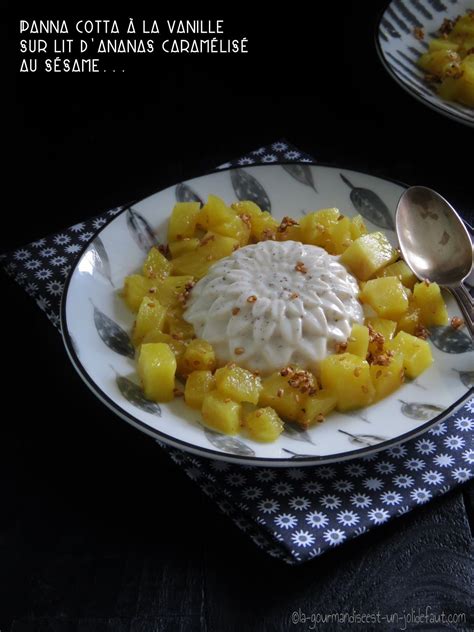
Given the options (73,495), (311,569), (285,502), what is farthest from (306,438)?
(73,495)

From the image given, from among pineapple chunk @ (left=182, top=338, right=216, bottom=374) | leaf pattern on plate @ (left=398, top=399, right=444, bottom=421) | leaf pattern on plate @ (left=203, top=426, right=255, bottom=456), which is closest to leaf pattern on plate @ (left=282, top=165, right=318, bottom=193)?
pineapple chunk @ (left=182, top=338, right=216, bottom=374)

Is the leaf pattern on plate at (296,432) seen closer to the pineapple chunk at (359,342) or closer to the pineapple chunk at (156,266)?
the pineapple chunk at (359,342)

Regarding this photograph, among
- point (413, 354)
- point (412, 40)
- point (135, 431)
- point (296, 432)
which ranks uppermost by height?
point (412, 40)

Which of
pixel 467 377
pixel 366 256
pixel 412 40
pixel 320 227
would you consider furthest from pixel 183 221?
pixel 412 40

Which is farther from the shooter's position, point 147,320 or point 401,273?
point 401,273

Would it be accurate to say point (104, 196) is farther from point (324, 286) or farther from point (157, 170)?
point (324, 286)

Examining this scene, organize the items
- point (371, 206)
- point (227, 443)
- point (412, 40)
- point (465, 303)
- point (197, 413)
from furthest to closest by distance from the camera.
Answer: point (412, 40) → point (371, 206) → point (465, 303) → point (197, 413) → point (227, 443)

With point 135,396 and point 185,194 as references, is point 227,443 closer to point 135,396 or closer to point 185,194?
point 135,396

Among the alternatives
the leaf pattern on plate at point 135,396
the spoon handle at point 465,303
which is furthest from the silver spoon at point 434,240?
the leaf pattern on plate at point 135,396
